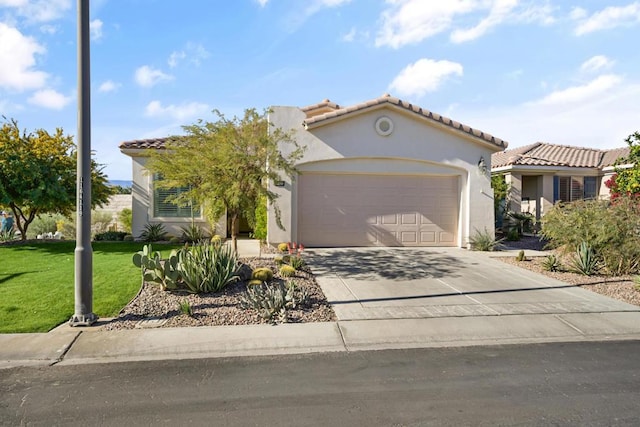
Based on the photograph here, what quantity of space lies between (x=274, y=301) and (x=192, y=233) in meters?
9.24

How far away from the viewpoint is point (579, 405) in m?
3.98

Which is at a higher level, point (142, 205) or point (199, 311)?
point (142, 205)

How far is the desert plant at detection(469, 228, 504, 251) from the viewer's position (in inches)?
537

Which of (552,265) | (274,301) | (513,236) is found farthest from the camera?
(513,236)

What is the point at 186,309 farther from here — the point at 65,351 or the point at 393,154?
the point at 393,154

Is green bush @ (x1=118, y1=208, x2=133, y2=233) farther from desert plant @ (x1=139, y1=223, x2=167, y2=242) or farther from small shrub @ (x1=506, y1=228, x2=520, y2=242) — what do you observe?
small shrub @ (x1=506, y1=228, x2=520, y2=242)

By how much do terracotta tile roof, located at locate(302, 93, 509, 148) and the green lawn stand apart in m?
6.21

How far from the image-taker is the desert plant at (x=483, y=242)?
44.7ft

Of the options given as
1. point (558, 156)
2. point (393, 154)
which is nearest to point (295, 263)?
point (393, 154)

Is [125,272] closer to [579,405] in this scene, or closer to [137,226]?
[137,226]

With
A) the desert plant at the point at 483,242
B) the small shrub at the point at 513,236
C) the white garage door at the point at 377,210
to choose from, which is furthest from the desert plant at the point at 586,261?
the small shrub at the point at 513,236

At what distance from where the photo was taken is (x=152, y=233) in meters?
15.3

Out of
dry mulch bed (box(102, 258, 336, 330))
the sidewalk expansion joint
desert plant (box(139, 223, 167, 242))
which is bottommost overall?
the sidewalk expansion joint

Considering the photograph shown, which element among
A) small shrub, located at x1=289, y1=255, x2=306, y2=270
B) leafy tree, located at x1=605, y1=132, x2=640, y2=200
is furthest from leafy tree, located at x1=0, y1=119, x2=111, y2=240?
leafy tree, located at x1=605, y1=132, x2=640, y2=200
